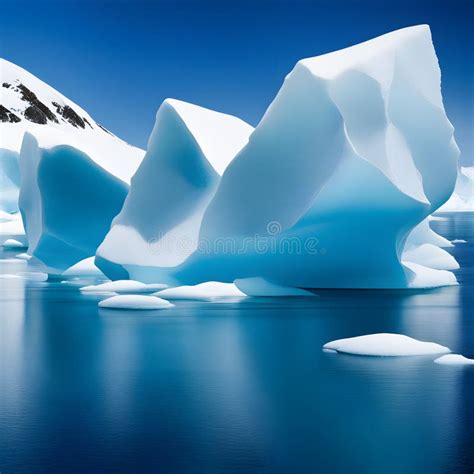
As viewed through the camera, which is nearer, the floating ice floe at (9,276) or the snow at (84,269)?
the floating ice floe at (9,276)

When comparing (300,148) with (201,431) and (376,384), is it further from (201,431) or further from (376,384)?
(201,431)

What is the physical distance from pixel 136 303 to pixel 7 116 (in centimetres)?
5539

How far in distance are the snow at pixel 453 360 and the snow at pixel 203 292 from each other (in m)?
6.65

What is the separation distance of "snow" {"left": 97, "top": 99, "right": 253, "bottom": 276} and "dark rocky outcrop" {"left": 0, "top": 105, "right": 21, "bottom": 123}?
5009 centimetres

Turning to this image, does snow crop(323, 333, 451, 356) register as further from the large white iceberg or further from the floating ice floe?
the floating ice floe

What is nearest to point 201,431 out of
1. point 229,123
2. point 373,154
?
point 373,154

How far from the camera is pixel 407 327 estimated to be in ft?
39.8

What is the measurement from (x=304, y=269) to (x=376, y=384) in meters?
7.64

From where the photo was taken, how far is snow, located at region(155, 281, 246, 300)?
615 inches

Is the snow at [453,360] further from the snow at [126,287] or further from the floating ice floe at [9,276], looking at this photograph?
the floating ice floe at [9,276]

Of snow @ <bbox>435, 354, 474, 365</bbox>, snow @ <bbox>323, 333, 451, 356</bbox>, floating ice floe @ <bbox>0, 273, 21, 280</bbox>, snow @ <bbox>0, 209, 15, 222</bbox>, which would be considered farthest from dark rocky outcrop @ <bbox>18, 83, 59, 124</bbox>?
snow @ <bbox>435, 354, 474, 365</bbox>

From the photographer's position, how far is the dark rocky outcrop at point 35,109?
235 feet

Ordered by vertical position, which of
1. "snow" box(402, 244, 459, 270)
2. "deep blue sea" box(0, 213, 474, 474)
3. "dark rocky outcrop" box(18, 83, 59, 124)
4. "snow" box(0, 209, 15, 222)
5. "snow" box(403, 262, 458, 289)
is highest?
"dark rocky outcrop" box(18, 83, 59, 124)

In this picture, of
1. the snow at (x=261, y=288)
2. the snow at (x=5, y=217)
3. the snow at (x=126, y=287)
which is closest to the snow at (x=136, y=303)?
the snow at (x=261, y=288)
